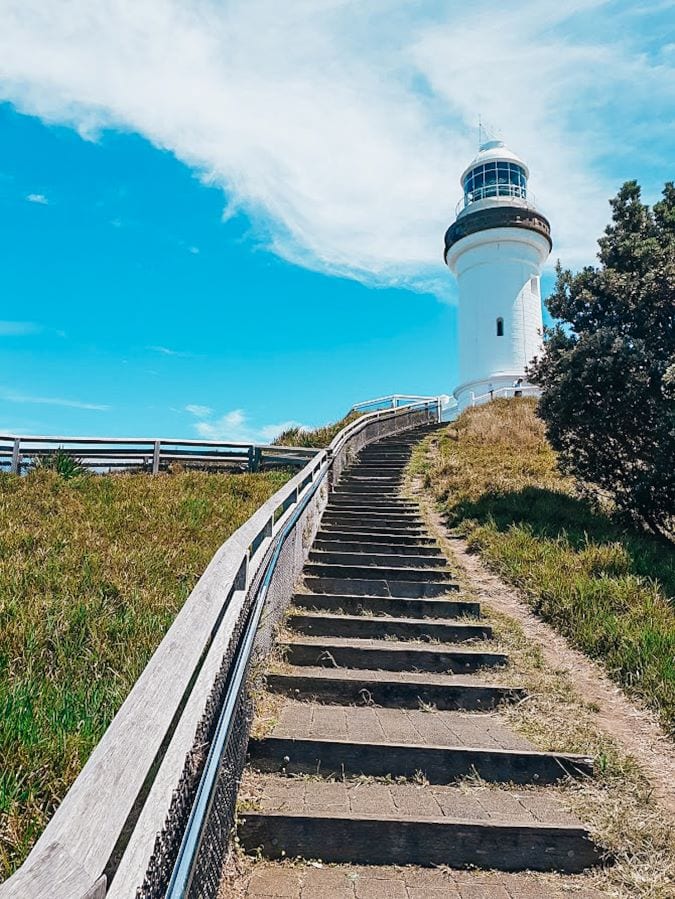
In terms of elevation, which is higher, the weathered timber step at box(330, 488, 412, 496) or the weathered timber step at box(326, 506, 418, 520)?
the weathered timber step at box(330, 488, 412, 496)

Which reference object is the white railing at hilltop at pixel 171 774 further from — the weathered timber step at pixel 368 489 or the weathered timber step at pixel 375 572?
the weathered timber step at pixel 368 489

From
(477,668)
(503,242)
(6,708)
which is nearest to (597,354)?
(477,668)

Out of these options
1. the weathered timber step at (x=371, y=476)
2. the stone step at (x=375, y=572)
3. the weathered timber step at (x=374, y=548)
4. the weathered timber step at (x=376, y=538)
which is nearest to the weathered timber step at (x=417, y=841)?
the stone step at (x=375, y=572)

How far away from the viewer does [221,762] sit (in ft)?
9.44

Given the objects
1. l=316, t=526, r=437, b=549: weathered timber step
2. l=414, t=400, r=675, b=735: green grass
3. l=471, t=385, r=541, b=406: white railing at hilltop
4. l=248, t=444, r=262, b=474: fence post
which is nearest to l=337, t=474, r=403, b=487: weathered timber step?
l=414, t=400, r=675, b=735: green grass

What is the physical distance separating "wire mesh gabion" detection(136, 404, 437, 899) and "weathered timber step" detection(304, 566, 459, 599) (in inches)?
15.1

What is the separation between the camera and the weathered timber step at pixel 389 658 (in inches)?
213

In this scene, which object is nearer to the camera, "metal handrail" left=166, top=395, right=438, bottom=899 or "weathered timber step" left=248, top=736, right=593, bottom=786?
"metal handrail" left=166, top=395, right=438, bottom=899

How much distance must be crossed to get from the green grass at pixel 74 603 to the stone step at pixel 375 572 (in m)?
1.30

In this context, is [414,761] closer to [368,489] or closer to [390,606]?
[390,606]

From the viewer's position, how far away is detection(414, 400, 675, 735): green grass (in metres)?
5.46

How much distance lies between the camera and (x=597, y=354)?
10523mm

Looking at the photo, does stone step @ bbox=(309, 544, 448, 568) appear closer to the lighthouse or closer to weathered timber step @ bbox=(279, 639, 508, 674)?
weathered timber step @ bbox=(279, 639, 508, 674)

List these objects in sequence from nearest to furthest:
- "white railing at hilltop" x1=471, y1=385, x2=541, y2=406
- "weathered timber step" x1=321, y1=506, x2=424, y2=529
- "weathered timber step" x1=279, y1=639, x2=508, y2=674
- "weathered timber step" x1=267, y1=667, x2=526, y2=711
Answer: "weathered timber step" x1=267, y1=667, x2=526, y2=711 → "weathered timber step" x1=279, y1=639, x2=508, y2=674 → "weathered timber step" x1=321, y1=506, x2=424, y2=529 → "white railing at hilltop" x1=471, y1=385, x2=541, y2=406
